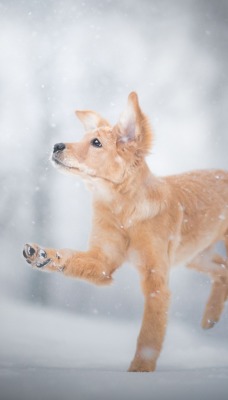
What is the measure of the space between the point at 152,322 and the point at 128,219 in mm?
281

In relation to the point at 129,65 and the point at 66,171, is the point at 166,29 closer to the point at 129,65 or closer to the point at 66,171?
the point at 129,65

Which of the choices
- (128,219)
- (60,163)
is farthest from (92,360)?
(60,163)

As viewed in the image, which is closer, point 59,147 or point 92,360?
point 59,147

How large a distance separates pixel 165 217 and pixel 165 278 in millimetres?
180

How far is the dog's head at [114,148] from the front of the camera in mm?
1664

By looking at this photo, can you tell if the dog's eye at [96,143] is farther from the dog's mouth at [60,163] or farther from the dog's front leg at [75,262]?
the dog's front leg at [75,262]

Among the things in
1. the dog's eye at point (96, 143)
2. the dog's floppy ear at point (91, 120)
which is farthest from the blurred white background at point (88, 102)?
the dog's eye at point (96, 143)

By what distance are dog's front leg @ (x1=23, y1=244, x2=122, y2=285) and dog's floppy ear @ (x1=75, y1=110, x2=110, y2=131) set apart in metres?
0.35

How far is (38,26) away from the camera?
2.22 m

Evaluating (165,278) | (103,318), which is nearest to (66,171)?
(165,278)

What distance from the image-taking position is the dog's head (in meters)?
1.66

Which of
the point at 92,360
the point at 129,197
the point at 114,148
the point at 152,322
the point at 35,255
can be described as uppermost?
the point at 114,148

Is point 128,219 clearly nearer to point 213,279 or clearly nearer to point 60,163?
point 60,163

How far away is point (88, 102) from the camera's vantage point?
224 cm
